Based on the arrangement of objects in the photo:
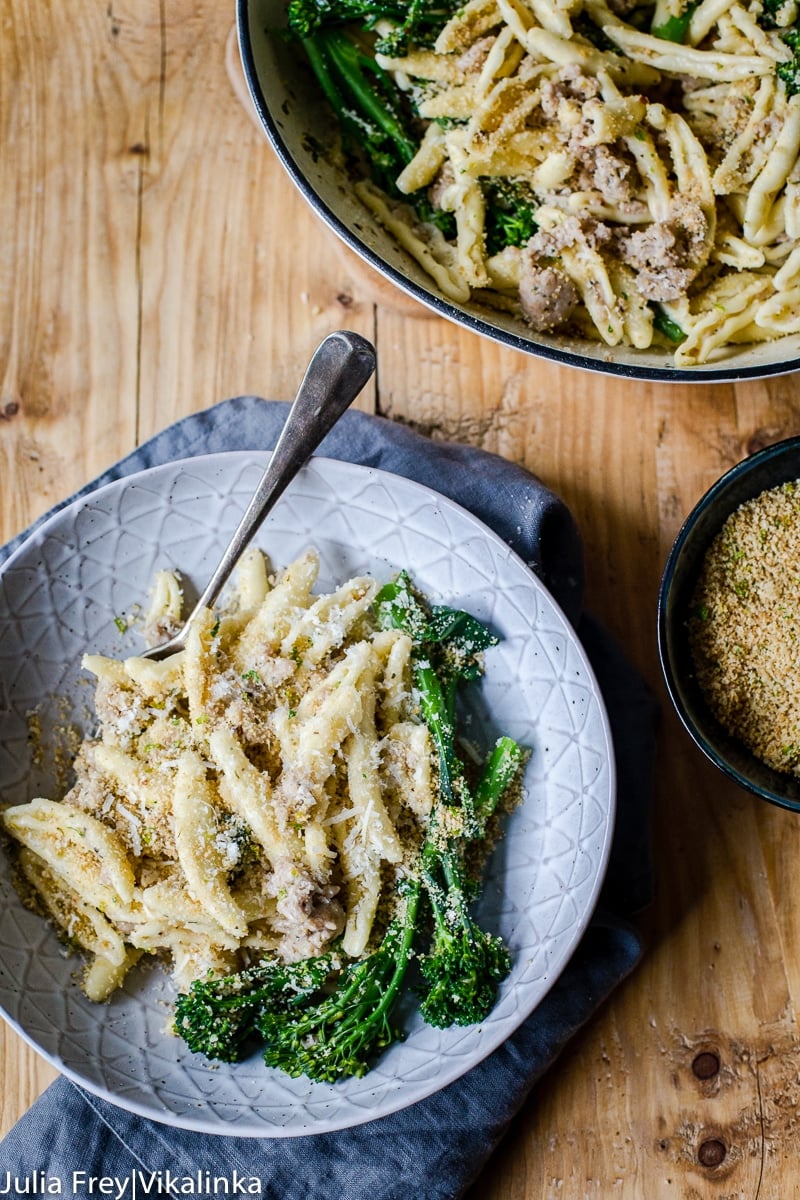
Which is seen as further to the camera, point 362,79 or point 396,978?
point 362,79

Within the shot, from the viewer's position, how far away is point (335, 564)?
8.51 feet

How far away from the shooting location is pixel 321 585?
2.61 meters

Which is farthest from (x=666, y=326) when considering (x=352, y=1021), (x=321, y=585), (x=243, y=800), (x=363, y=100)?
(x=352, y=1021)

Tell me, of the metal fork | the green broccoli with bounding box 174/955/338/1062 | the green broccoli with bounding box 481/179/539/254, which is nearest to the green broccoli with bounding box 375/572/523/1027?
the green broccoli with bounding box 174/955/338/1062

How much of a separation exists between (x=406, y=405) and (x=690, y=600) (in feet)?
3.08

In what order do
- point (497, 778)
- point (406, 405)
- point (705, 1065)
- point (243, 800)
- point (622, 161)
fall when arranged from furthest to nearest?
point (406, 405)
point (705, 1065)
point (622, 161)
point (497, 778)
point (243, 800)

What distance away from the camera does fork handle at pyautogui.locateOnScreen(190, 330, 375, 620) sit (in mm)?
2426

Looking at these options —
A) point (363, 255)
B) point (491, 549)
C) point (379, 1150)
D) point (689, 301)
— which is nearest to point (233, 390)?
point (363, 255)

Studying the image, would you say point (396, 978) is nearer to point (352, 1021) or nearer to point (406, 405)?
point (352, 1021)

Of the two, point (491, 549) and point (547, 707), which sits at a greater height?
point (491, 549)

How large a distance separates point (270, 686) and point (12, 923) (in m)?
0.84

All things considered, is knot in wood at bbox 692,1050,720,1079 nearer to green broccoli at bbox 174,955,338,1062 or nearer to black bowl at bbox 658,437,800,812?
black bowl at bbox 658,437,800,812

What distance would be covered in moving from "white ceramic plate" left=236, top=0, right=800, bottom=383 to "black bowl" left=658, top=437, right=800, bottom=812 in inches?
9.9

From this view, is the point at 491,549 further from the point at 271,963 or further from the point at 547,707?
the point at 271,963
